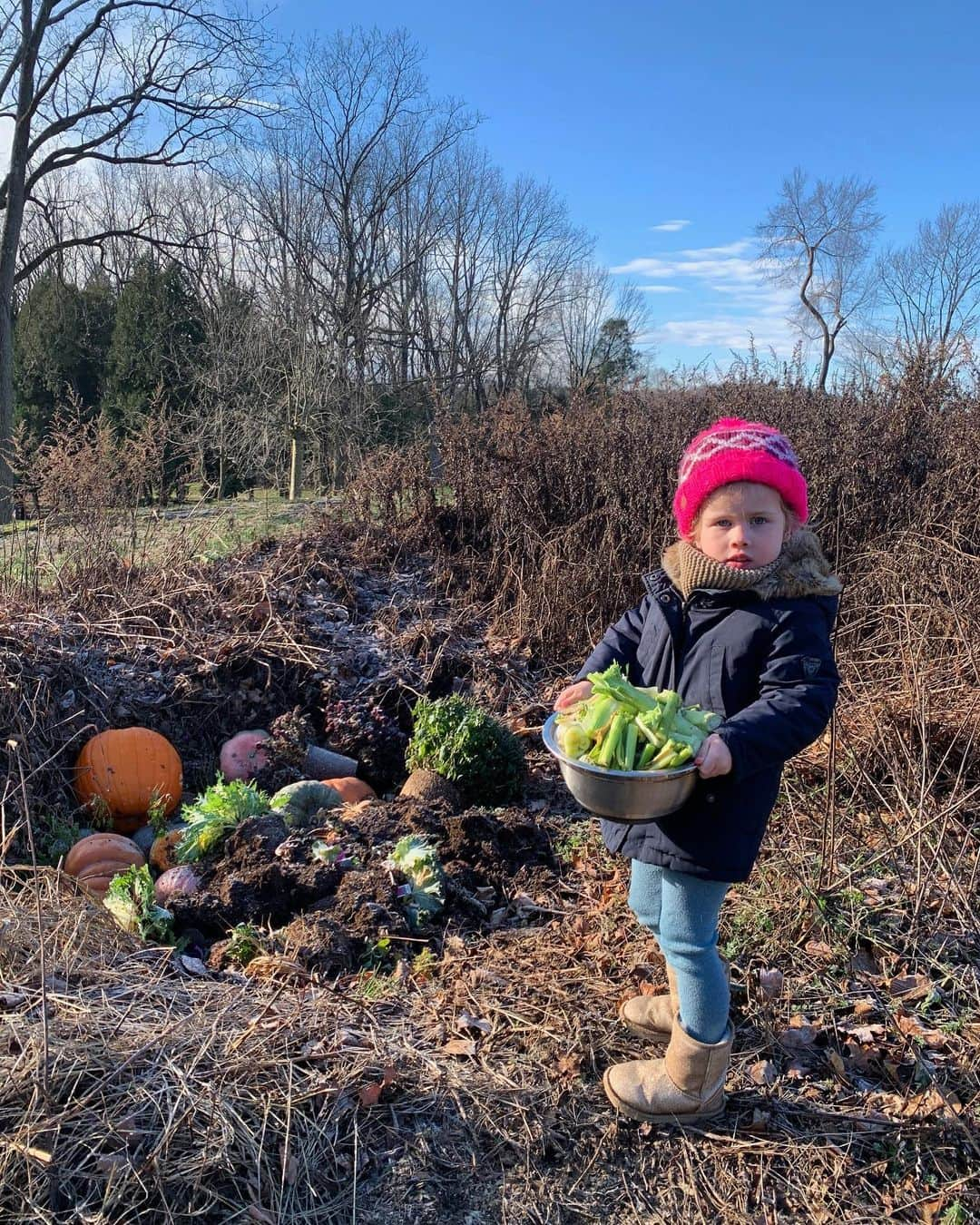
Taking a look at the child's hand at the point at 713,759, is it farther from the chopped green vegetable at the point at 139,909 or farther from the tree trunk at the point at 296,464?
the tree trunk at the point at 296,464

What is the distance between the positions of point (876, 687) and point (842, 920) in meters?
1.66

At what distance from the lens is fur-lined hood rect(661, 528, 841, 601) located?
2.30 m

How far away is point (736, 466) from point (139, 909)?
9.90 ft

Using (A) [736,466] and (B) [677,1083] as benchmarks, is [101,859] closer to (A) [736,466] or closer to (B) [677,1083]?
(B) [677,1083]

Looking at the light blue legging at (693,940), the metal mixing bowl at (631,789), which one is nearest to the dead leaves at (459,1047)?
the light blue legging at (693,940)

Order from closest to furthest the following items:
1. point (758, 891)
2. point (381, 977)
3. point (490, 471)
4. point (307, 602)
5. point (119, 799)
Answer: point (381, 977), point (758, 891), point (119, 799), point (307, 602), point (490, 471)

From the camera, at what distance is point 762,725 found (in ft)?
6.95

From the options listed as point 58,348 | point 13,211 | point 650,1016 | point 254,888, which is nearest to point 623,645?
point 650,1016

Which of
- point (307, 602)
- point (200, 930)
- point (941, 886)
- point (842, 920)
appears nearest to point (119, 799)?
point (200, 930)

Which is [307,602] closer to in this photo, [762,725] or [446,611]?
[446,611]

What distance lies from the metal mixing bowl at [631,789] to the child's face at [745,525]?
2.05ft

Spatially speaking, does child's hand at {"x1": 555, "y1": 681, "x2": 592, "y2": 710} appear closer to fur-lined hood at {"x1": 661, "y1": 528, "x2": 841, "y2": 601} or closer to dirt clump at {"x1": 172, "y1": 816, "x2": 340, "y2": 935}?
fur-lined hood at {"x1": 661, "y1": 528, "x2": 841, "y2": 601}

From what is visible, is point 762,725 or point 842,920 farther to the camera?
point 842,920

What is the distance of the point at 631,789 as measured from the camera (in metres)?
2.06
